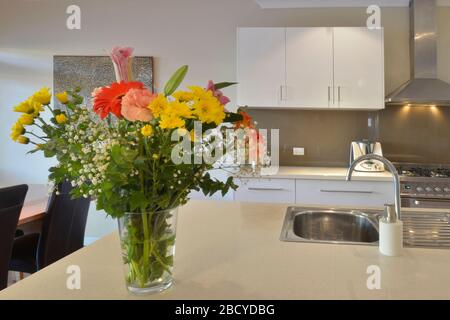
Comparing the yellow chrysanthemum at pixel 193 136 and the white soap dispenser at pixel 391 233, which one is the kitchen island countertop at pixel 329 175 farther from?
the yellow chrysanthemum at pixel 193 136

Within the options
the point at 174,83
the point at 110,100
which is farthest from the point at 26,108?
the point at 174,83

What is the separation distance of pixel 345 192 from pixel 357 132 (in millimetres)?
864

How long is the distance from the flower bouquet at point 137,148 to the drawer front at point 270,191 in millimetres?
2083

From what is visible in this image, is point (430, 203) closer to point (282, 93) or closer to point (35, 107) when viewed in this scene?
point (282, 93)

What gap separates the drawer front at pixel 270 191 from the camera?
2.85 meters

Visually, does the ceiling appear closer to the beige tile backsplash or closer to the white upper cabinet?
the white upper cabinet

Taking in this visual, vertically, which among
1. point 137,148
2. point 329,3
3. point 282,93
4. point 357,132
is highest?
point 329,3

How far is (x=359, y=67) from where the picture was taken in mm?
2955

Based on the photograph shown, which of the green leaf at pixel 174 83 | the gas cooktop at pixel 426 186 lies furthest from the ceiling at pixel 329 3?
the green leaf at pixel 174 83

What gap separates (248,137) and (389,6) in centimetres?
320

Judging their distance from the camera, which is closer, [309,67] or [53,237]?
[53,237]

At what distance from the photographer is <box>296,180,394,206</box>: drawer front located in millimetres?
2734

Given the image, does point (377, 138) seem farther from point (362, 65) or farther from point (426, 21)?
point (426, 21)

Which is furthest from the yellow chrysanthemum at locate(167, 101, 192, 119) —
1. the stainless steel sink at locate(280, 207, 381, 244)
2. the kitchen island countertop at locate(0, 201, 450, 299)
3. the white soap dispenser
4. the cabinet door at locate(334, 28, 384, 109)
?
the cabinet door at locate(334, 28, 384, 109)
